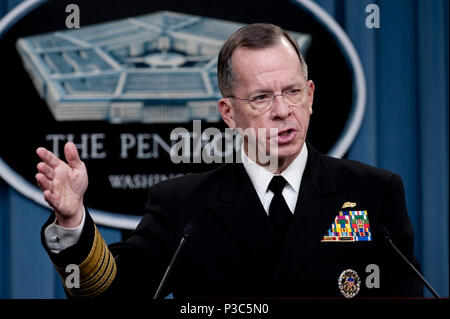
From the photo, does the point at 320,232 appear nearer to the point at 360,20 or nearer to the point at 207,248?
the point at 207,248

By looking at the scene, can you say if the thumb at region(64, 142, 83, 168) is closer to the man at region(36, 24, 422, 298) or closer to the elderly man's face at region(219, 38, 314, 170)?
the man at region(36, 24, 422, 298)

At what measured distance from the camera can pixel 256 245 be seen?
998mm

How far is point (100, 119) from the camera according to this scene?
1844 millimetres

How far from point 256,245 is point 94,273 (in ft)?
1.14

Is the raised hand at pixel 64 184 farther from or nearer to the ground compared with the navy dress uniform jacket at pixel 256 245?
farther from the ground

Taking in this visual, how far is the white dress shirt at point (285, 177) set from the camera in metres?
1.04

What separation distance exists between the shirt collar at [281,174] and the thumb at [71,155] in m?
0.42

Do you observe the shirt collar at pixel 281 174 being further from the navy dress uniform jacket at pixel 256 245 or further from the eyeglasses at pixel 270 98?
the eyeglasses at pixel 270 98

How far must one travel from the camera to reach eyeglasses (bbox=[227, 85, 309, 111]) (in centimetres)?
103

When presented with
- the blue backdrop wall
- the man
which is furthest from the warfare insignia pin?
the blue backdrop wall

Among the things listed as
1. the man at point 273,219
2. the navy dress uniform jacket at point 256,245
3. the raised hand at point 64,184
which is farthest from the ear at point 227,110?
the raised hand at point 64,184

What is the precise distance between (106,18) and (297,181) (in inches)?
48.9
